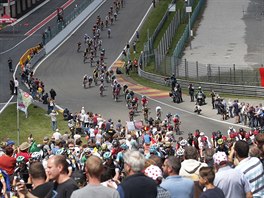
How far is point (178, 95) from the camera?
169ft

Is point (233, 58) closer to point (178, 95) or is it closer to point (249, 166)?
point (178, 95)

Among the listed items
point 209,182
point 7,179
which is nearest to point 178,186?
point 209,182

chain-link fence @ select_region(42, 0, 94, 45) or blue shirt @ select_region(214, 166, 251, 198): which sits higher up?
blue shirt @ select_region(214, 166, 251, 198)

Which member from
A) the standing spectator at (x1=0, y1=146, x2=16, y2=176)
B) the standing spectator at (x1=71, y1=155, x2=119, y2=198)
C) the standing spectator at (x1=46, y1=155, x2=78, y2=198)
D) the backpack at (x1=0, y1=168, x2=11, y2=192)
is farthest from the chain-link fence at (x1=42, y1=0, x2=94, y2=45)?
the standing spectator at (x1=71, y1=155, x2=119, y2=198)

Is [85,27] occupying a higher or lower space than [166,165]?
lower

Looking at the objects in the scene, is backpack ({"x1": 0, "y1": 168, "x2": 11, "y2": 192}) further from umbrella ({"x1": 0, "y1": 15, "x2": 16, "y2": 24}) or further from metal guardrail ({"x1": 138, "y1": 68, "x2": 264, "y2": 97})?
umbrella ({"x1": 0, "y1": 15, "x2": 16, "y2": 24})

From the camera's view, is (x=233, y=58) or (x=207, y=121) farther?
(x=233, y=58)

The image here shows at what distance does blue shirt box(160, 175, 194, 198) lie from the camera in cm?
1183

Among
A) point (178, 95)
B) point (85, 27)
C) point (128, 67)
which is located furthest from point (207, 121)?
point (85, 27)

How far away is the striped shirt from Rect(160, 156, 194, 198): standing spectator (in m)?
1.24

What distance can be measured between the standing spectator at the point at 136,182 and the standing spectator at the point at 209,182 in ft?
2.75

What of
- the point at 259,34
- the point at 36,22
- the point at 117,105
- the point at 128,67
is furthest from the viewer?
the point at 36,22

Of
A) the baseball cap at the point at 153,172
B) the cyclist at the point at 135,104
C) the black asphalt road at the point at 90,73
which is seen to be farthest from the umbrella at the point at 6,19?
the baseball cap at the point at 153,172

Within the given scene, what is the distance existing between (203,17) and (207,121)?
1761 inches
